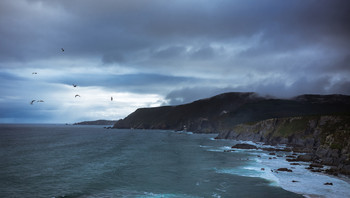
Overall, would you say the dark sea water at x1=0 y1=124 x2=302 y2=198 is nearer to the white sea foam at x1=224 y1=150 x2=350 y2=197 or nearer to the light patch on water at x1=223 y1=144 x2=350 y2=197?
the light patch on water at x1=223 y1=144 x2=350 y2=197

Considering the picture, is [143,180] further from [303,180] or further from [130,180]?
[303,180]

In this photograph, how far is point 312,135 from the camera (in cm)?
11338

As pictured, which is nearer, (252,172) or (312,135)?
(252,172)

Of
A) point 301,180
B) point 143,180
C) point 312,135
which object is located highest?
point 312,135

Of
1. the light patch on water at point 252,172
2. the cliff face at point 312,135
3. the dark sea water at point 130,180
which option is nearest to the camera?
the dark sea water at point 130,180

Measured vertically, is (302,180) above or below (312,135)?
below

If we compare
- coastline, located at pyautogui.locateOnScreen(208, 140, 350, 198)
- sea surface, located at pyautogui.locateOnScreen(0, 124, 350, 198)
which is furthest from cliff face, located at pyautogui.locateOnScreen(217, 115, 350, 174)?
sea surface, located at pyautogui.locateOnScreen(0, 124, 350, 198)

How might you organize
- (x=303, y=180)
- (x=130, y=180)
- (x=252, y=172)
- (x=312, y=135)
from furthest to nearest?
(x=312, y=135)
(x=252, y=172)
(x=130, y=180)
(x=303, y=180)

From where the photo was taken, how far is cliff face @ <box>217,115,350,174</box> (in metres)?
67.1

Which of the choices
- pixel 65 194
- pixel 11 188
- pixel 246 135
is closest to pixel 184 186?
pixel 65 194

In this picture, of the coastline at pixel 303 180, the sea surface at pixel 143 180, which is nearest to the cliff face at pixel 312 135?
the coastline at pixel 303 180

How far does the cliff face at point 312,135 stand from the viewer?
220 feet

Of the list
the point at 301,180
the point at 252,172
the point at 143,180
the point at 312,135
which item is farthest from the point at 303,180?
the point at 312,135

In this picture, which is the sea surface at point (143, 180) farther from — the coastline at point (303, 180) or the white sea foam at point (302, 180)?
the coastline at point (303, 180)
